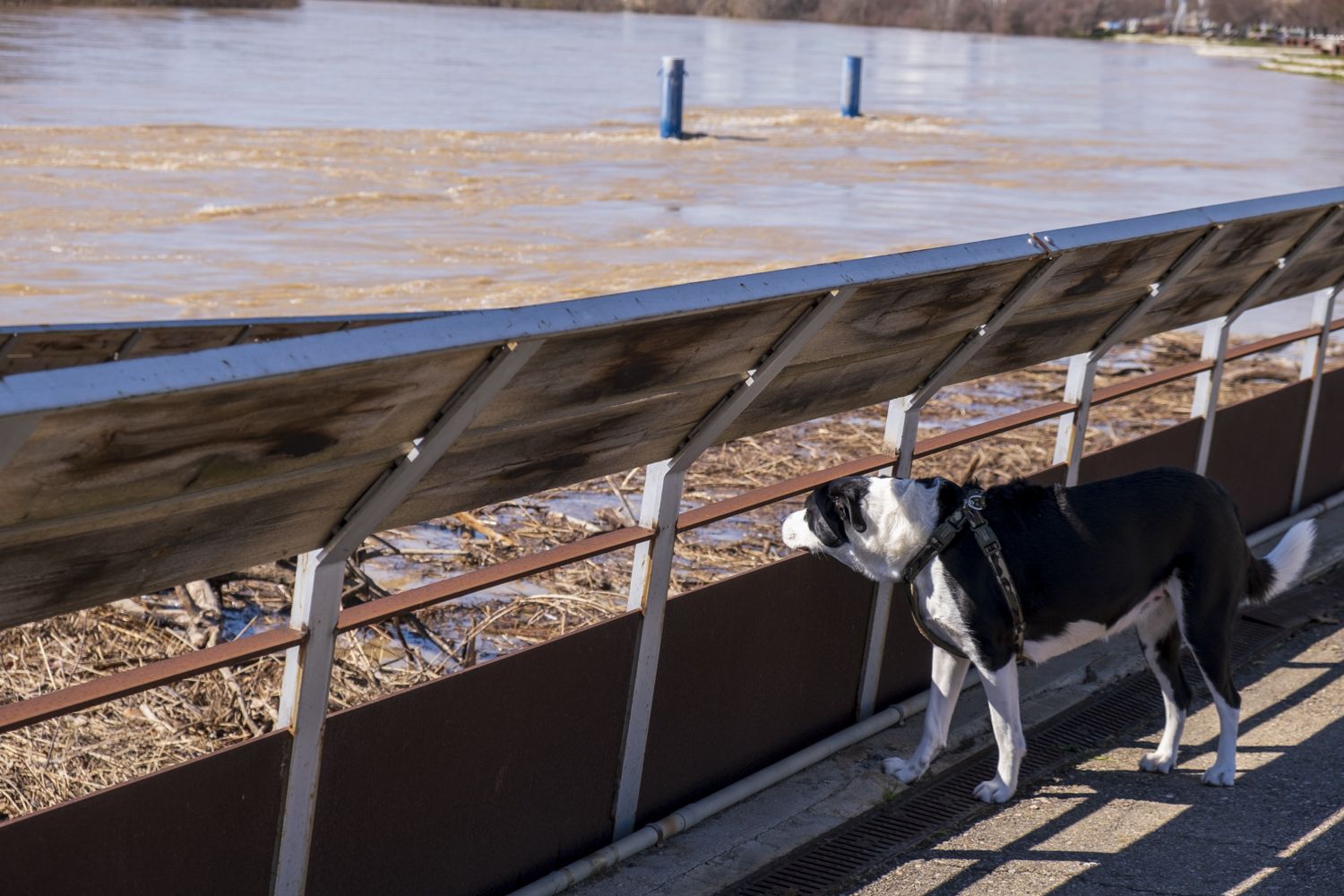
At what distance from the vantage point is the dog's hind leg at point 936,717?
4.98m

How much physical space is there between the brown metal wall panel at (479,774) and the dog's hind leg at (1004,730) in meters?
1.21

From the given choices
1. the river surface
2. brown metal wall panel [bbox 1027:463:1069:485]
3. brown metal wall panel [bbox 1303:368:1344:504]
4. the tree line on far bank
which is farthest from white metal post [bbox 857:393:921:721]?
the tree line on far bank

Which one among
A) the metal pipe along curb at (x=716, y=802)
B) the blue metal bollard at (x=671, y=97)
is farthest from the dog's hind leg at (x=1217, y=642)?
the blue metal bollard at (x=671, y=97)

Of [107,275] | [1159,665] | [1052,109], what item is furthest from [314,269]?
[1052,109]

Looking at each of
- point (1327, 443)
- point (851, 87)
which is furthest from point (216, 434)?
point (851, 87)

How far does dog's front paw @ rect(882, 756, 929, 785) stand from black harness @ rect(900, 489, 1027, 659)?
0.66m

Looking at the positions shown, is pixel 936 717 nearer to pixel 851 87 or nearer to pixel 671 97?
pixel 671 97

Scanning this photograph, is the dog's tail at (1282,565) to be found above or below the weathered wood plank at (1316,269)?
below

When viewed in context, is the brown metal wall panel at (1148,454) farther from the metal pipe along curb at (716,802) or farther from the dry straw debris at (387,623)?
the dry straw debris at (387,623)

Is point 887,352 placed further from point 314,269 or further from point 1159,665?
point 314,269

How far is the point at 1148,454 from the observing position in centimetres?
662

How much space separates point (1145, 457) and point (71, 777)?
14.8 feet

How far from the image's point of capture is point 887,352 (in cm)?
453

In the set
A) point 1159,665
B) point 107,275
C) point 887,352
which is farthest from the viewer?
point 107,275
